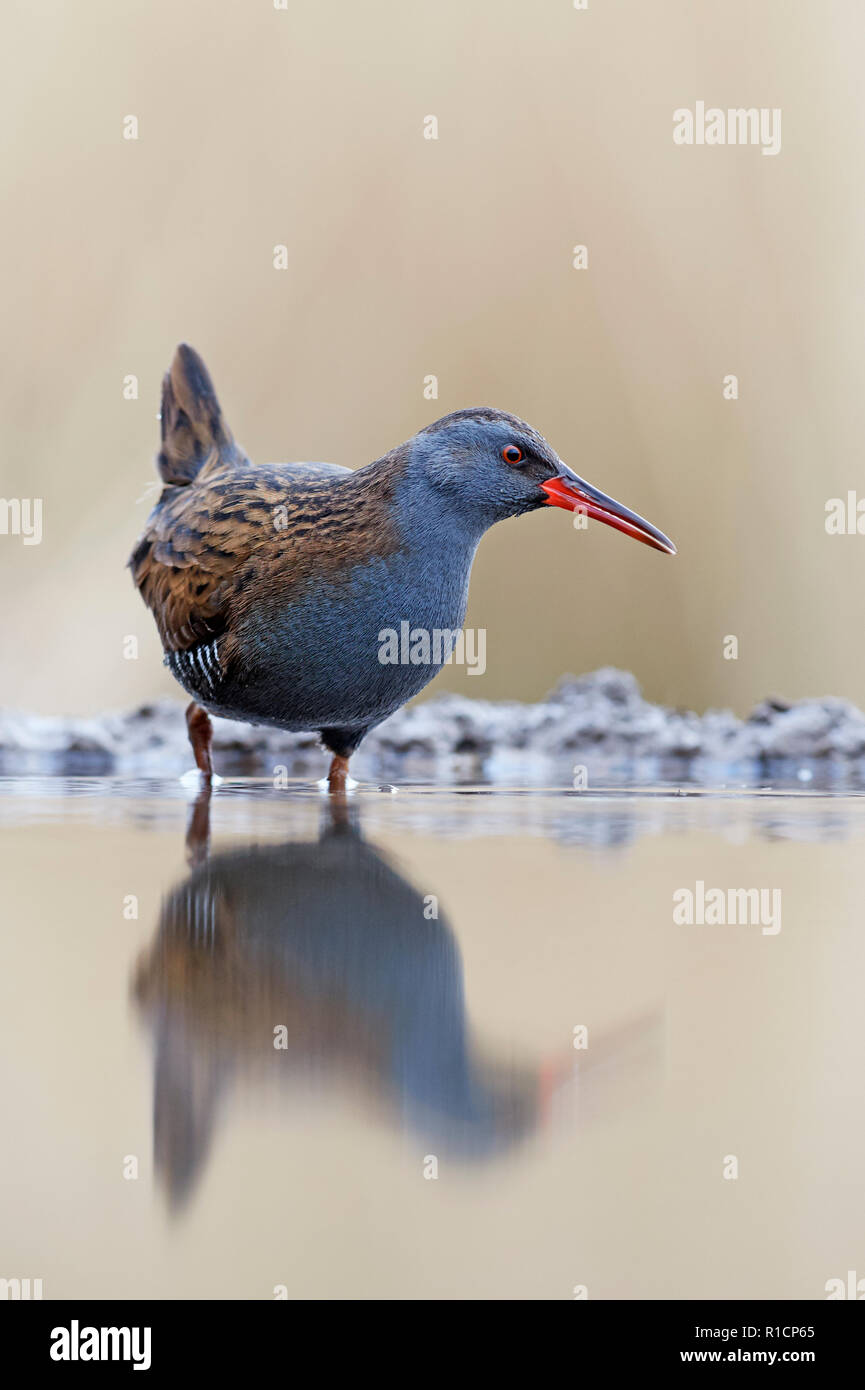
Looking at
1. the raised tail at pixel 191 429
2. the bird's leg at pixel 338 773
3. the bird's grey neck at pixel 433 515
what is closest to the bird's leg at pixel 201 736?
the bird's leg at pixel 338 773

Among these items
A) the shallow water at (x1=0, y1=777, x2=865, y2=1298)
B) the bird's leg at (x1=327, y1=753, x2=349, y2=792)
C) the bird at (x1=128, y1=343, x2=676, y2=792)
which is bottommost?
the shallow water at (x1=0, y1=777, x2=865, y2=1298)

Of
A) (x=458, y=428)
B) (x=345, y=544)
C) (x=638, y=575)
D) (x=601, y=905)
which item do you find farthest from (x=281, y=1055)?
(x=638, y=575)

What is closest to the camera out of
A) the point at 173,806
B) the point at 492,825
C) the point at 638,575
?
the point at 492,825

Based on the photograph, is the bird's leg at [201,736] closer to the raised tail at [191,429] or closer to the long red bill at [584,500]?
the raised tail at [191,429]

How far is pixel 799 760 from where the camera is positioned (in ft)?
12.4

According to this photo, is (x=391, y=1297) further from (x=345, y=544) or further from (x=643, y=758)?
(x=643, y=758)

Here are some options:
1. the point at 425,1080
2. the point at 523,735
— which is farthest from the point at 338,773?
the point at 425,1080

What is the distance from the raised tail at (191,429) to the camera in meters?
3.54


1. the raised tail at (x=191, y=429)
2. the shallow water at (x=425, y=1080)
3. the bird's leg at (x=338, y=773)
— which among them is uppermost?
the raised tail at (x=191, y=429)

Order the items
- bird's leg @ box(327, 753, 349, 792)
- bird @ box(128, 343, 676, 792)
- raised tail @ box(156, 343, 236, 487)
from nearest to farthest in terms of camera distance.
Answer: bird @ box(128, 343, 676, 792), bird's leg @ box(327, 753, 349, 792), raised tail @ box(156, 343, 236, 487)

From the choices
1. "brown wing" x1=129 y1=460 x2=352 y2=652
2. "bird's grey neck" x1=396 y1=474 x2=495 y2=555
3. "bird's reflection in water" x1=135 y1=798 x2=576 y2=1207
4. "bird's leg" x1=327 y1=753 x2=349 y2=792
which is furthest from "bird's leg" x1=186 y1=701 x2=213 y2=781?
"bird's reflection in water" x1=135 y1=798 x2=576 y2=1207

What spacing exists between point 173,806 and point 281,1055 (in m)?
1.61

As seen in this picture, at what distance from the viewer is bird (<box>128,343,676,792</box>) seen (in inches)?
104

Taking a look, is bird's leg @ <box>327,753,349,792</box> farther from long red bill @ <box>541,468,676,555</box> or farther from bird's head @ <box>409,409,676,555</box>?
long red bill @ <box>541,468,676,555</box>
